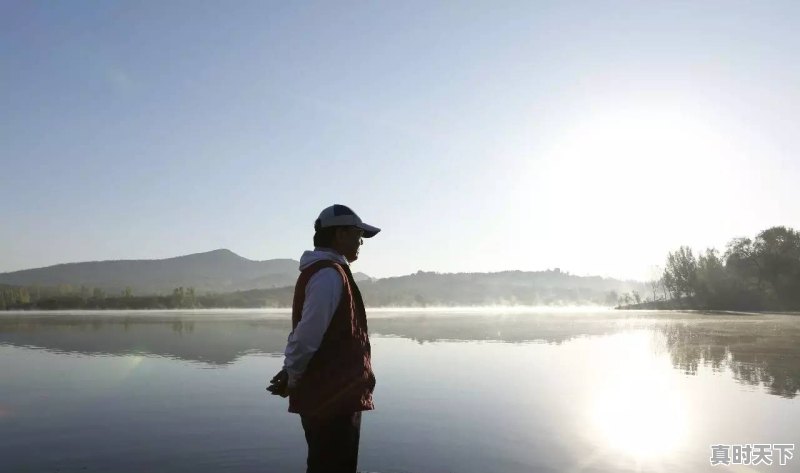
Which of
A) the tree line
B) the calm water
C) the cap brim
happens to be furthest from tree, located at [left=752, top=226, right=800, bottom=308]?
the cap brim

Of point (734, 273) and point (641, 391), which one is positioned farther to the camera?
point (734, 273)

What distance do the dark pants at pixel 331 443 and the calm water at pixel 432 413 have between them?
343 cm

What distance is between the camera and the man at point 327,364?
4613mm

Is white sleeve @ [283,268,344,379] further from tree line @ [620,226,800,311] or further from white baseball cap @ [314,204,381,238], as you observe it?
tree line @ [620,226,800,311]

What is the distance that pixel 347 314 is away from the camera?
4.77 metres

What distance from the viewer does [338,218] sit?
202 inches

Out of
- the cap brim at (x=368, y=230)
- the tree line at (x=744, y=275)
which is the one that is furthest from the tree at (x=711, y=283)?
the cap brim at (x=368, y=230)

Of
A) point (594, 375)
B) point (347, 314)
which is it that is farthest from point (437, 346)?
point (347, 314)

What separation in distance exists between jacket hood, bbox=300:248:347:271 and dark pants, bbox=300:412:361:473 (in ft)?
4.01

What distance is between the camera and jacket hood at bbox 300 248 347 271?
4.83 m

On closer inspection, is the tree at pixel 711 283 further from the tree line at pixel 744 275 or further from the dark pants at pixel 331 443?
the dark pants at pixel 331 443

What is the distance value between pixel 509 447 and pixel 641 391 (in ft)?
22.0

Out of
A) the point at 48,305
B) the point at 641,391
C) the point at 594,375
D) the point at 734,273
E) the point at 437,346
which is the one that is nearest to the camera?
the point at 641,391

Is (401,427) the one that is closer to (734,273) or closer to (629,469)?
(629,469)
